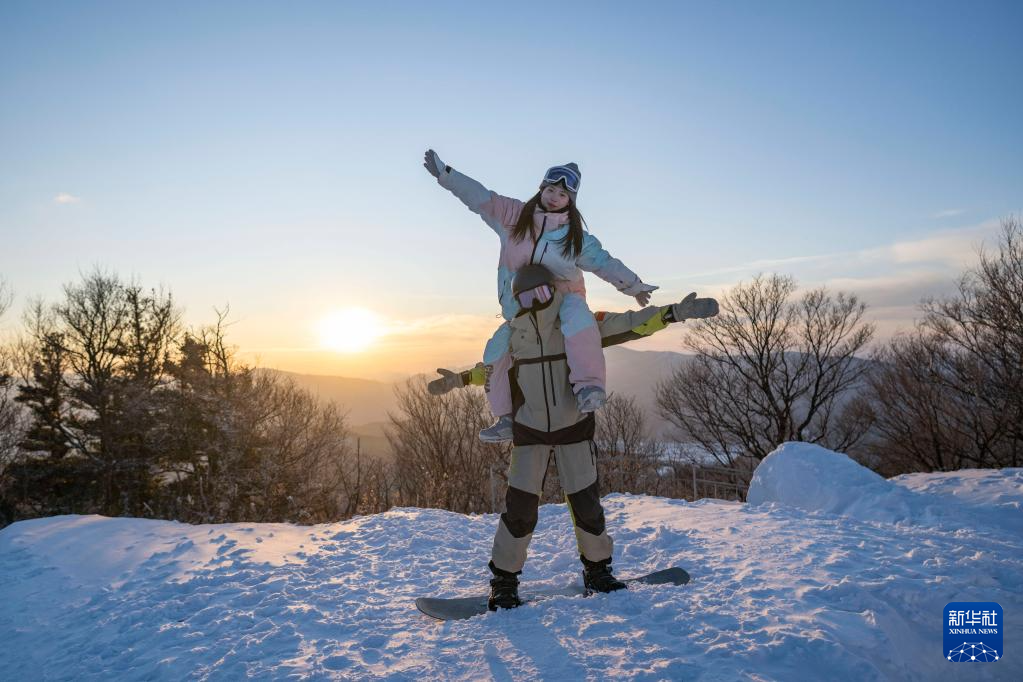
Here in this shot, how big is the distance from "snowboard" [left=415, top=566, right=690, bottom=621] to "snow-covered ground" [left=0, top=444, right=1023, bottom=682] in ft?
0.24

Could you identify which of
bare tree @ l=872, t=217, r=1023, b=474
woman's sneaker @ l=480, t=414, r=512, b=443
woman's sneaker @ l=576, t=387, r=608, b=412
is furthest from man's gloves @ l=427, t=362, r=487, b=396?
bare tree @ l=872, t=217, r=1023, b=474

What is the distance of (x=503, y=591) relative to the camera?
3307 mm

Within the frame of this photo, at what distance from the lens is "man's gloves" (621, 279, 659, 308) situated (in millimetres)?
3568

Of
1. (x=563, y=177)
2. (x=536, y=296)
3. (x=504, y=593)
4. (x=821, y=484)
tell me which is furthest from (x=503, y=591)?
(x=821, y=484)

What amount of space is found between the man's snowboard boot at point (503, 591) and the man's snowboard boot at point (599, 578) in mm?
423

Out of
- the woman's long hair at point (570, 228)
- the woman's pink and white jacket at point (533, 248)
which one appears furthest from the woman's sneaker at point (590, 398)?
the woman's long hair at point (570, 228)

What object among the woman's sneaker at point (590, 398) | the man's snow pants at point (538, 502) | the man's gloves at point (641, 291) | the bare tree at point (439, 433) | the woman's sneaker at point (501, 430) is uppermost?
the man's gloves at point (641, 291)

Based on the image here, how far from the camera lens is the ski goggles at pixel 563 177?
3.54 metres

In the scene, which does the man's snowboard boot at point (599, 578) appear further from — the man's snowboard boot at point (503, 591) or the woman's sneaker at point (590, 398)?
the woman's sneaker at point (590, 398)

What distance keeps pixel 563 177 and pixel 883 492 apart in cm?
502

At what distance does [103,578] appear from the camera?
12.6ft

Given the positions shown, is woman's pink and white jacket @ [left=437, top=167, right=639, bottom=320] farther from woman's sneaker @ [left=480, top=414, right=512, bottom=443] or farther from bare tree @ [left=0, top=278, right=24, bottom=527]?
bare tree @ [left=0, top=278, right=24, bottom=527]

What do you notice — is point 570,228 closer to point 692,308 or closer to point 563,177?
point 563,177

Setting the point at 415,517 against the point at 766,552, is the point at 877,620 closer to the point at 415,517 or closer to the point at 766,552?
the point at 766,552
